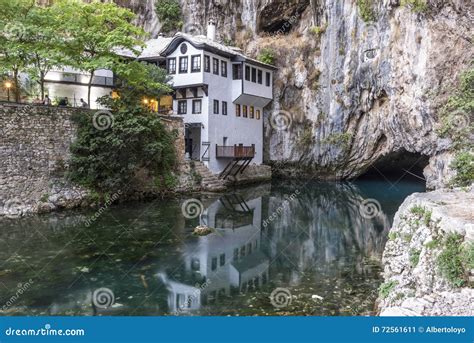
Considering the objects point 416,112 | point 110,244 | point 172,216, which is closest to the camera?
point 110,244

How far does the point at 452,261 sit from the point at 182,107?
1055 inches

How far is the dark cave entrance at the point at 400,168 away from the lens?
37.4 m

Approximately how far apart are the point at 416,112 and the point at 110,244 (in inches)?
775

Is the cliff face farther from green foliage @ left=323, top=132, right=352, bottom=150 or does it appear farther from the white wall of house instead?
the white wall of house

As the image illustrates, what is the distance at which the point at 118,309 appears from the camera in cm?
913

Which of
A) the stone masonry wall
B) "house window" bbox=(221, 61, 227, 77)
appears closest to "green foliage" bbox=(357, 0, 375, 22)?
"house window" bbox=(221, 61, 227, 77)

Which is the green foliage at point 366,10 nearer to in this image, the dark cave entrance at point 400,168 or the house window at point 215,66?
the house window at point 215,66

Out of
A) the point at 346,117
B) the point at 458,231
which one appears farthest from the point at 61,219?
the point at 346,117

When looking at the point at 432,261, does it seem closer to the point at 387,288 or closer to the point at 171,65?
the point at 387,288

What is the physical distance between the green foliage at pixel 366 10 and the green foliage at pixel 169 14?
17.8 m

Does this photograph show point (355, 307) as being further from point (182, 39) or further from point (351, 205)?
point (182, 39)

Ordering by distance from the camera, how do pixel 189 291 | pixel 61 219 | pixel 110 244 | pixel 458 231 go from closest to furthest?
pixel 458 231 → pixel 189 291 → pixel 110 244 → pixel 61 219

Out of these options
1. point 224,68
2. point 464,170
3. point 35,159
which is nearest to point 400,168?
point 224,68

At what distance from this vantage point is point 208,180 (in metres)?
28.3
